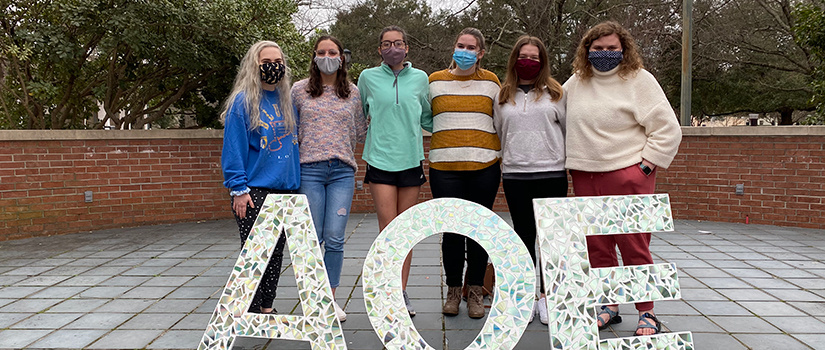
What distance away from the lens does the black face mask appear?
Answer: 3.13 metres

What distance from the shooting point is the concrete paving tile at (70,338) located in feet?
10.6

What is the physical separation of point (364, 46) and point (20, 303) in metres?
14.7

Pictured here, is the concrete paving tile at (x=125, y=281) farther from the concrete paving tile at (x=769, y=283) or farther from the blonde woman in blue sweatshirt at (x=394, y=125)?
the concrete paving tile at (x=769, y=283)

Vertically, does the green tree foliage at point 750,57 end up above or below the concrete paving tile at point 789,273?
above

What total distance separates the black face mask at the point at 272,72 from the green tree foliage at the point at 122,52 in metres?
4.15

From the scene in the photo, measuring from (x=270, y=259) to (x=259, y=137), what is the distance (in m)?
0.73

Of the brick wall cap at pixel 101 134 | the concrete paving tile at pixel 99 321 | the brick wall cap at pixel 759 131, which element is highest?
the brick wall cap at pixel 101 134

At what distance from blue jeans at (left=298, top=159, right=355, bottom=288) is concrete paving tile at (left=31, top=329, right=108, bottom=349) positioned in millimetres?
1573

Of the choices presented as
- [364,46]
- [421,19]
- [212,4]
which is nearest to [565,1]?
[421,19]

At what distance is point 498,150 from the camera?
3.46 meters

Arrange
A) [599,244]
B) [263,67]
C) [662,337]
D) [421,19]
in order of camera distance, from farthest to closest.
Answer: [421,19]
[599,244]
[263,67]
[662,337]

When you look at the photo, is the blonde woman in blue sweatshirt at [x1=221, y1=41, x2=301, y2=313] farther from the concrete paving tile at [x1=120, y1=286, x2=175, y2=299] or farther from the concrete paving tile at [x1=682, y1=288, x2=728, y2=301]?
the concrete paving tile at [x1=682, y1=288, x2=728, y2=301]

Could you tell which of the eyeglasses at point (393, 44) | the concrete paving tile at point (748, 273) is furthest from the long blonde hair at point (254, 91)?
the concrete paving tile at point (748, 273)

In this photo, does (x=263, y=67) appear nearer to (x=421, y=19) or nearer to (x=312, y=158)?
(x=312, y=158)
